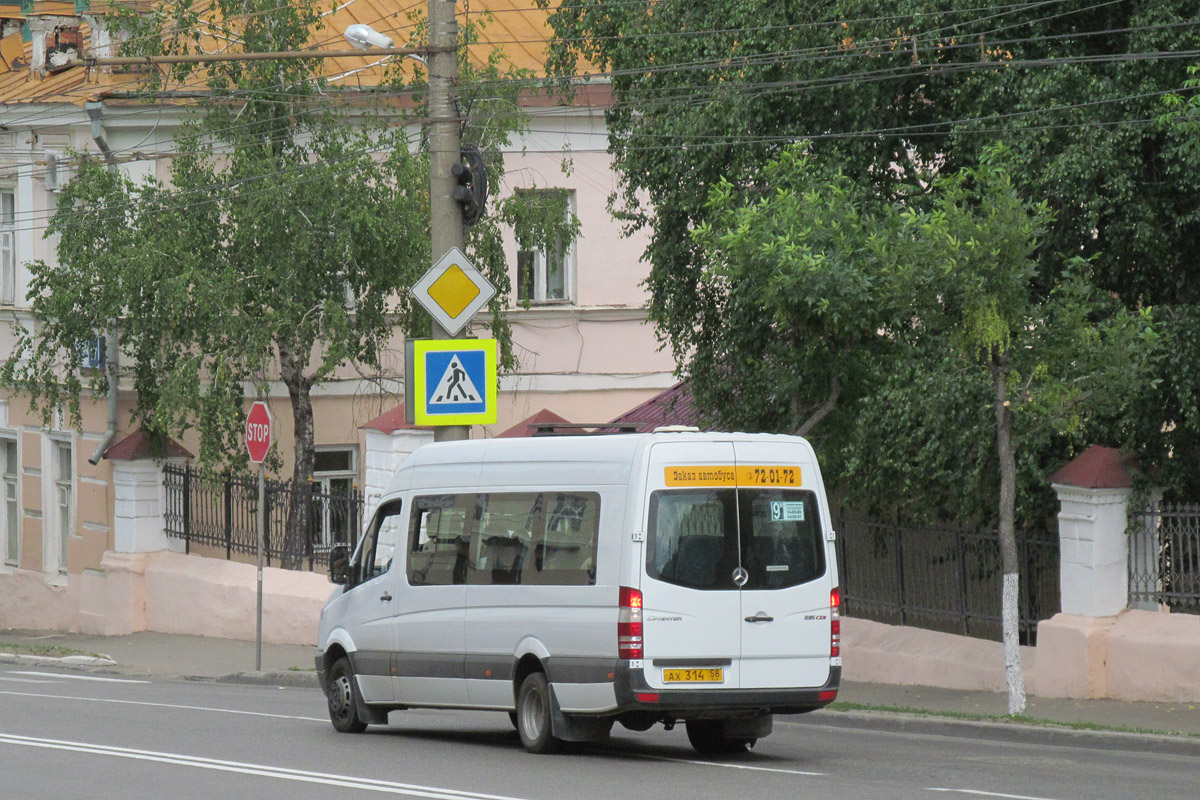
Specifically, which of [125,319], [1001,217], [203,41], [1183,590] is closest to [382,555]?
[1001,217]

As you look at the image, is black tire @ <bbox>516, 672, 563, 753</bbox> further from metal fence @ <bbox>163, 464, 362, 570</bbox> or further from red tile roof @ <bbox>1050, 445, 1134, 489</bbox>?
metal fence @ <bbox>163, 464, 362, 570</bbox>

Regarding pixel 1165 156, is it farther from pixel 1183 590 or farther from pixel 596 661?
pixel 596 661

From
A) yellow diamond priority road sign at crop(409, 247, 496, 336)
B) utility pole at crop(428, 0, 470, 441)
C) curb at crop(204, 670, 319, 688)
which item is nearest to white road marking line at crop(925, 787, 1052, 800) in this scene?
utility pole at crop(428, 0, 470, 441)

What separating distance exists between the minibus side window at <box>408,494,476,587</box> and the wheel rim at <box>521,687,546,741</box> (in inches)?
43.6

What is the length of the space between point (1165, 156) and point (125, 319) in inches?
552

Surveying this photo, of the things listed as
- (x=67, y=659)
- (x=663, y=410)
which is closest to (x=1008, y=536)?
(x=663, y=410)

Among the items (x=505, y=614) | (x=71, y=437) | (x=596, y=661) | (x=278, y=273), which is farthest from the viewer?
(x=71, y=437)

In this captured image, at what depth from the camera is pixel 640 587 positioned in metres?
11.9

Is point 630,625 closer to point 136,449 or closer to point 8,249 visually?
point 136,449

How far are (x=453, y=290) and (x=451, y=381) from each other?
82 centimetres

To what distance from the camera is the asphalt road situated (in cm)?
1070

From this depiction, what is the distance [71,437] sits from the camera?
95.0 feet

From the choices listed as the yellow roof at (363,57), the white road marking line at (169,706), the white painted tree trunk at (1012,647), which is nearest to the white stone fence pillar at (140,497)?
the yellow roof at (363,57)

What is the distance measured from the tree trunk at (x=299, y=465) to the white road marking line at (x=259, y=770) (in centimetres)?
1052
